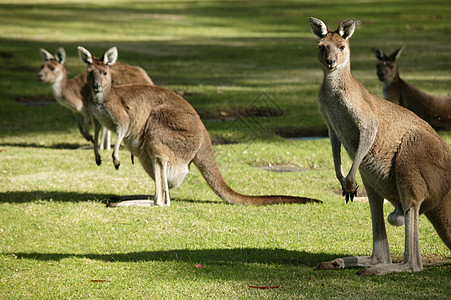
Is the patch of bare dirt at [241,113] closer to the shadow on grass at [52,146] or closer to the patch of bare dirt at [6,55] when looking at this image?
the shadow on grass at [52,146]

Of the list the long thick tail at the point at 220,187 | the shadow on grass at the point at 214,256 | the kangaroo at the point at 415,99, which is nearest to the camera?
the shadow on grass at the point at 214,256

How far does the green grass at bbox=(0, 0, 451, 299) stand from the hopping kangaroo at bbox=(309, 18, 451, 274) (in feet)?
1.15

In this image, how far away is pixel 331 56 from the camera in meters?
3.82

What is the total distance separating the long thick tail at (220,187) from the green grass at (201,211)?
90mm

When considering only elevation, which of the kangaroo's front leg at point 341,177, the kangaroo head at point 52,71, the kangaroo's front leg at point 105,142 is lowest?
the kangaroo's front leg at point 105,142

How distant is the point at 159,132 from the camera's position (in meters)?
6.02

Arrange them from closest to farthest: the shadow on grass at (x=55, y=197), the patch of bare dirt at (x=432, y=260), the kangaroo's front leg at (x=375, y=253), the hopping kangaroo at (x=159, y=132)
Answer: the kangaroo's front leg at (x=375, y=253), the patch of bare dirt at (x=432, y=260), the hopping kangaroo at (x=159, y=132), the shadow on grass at (x=55, y=197)

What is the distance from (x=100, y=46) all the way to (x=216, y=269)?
13759 millimetres

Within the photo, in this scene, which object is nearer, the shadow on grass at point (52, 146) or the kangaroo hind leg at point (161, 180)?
the kangaroo hind leg at point (161, 180)

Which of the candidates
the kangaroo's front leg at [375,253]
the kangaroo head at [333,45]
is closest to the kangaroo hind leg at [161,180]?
the kangaroo's front leg at [375,253]

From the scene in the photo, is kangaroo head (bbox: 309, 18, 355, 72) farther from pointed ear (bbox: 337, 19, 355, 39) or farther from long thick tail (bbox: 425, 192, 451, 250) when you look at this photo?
long thick tail (bbox: 425, 192, 451, 250)

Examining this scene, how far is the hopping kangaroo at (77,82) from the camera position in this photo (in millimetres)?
8553

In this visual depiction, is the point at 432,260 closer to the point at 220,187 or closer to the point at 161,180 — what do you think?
the point at 220,187

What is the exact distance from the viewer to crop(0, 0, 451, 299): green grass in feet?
13.2
